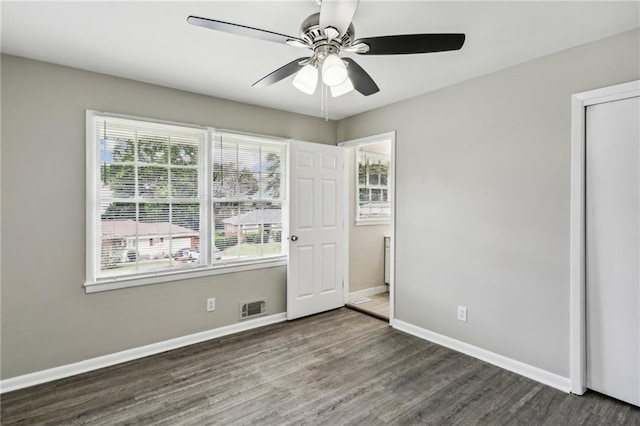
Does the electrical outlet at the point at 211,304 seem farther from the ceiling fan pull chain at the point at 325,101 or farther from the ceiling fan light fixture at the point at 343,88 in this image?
the ceiling fan light fixture at the point at 343,88

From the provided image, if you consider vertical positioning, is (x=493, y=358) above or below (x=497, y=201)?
below

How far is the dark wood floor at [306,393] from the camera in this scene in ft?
7.11

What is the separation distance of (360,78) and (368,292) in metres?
3.46

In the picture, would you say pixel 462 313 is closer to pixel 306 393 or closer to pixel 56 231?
pixel 306 393

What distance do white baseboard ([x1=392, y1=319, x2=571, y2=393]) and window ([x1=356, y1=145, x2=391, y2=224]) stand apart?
1692 millimetres

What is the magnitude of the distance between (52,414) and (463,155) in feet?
12.3

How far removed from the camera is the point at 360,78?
82.5 inches

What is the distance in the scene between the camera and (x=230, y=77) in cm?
296

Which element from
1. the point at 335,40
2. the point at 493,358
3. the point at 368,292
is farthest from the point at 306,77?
the point at 368,292

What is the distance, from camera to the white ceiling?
193 cm

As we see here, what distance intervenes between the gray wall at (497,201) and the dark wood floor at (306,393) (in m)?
0.38

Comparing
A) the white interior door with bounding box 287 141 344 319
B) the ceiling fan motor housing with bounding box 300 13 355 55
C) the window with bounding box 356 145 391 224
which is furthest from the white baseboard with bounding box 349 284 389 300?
the ceiling fan motor housing with bounding box 300 13 355 55

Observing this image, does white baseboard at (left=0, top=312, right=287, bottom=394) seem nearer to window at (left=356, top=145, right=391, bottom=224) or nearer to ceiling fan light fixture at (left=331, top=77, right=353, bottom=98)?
window at (left=356, top=145, right=391, bottom=224)

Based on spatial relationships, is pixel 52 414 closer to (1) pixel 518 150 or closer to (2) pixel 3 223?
(2) pixel 3 223
